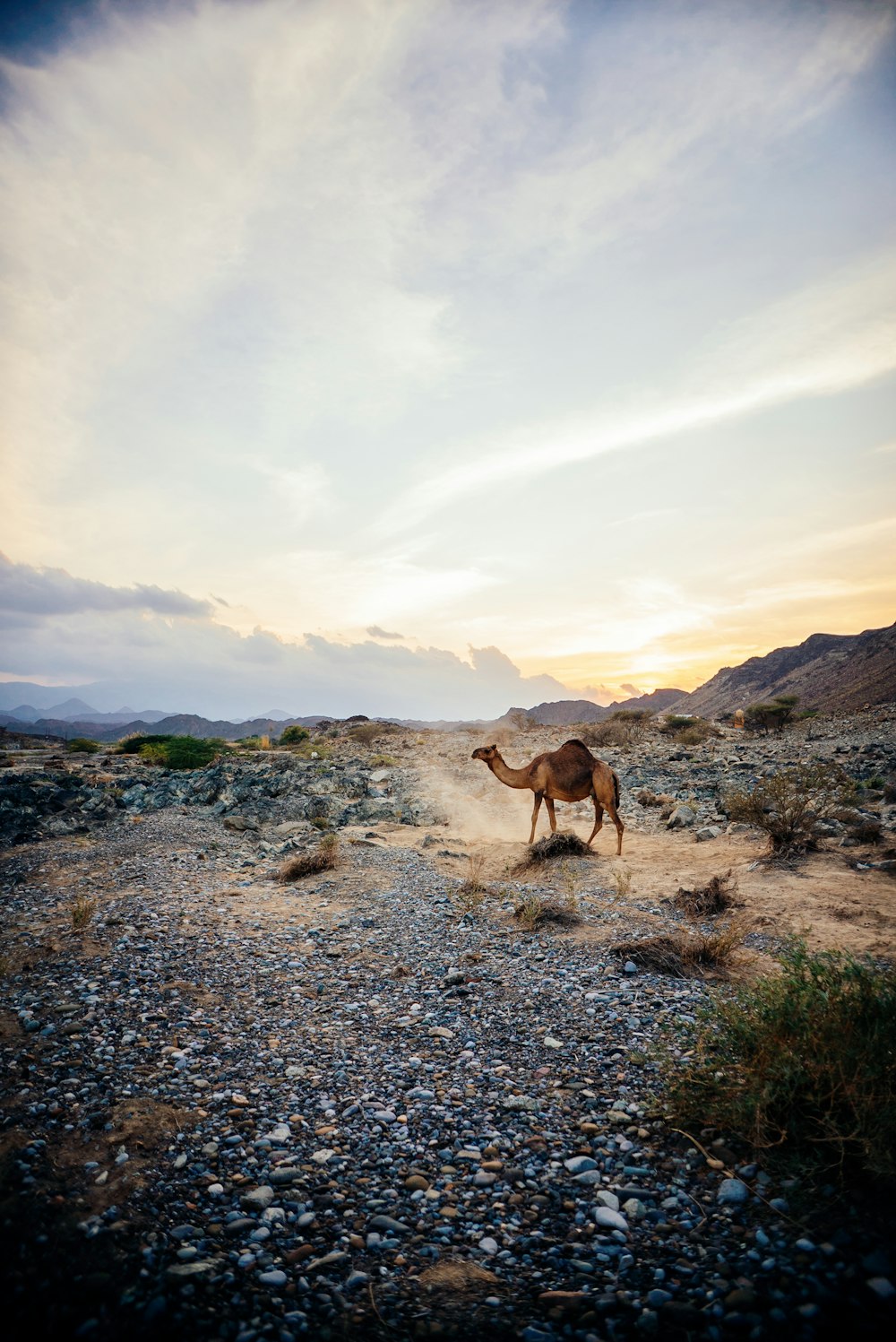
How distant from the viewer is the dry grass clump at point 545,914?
884 centimetres

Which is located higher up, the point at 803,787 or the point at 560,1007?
the point at 803,787

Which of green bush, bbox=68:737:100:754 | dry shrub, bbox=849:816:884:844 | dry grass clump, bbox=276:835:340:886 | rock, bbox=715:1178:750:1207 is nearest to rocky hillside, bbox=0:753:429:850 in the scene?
dry grass clump, bbox=276:835:340:886

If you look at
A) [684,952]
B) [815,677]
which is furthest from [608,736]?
[815,677]

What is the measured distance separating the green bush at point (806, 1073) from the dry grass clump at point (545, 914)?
4.18 meters

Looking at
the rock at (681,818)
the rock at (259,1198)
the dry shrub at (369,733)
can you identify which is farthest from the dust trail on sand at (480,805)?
the dry shrub at (369,733)

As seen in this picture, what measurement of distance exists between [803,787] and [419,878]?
327 inches

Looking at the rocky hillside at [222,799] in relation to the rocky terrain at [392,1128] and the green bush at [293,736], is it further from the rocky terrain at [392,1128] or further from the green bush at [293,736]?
the green bush at [293,736]

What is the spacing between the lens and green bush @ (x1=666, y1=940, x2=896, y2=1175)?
11.2ft

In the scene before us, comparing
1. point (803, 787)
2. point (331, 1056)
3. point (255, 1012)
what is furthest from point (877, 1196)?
point (803, 787)

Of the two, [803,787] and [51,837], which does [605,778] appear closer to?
[803,787]

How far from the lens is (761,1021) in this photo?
4379 mm

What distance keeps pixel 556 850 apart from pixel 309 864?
5477 millimetres

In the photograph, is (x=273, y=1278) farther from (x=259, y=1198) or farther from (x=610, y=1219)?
(x=610, y=1219)

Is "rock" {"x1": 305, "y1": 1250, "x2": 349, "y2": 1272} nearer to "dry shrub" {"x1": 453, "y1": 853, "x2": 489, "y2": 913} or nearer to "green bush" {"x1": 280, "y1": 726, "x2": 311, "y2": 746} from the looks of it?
"dry shrub" {"x1": 453, "y1": 853, "x2": 489, "y2": 913}
